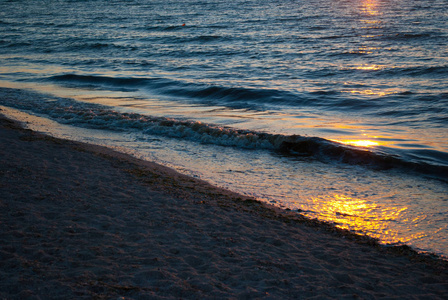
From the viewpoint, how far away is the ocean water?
616 centimetres

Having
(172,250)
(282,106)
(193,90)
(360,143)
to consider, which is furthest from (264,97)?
(172,250)

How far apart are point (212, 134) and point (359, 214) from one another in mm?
4570

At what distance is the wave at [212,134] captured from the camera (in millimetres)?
7488

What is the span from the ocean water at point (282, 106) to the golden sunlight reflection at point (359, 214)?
3cm

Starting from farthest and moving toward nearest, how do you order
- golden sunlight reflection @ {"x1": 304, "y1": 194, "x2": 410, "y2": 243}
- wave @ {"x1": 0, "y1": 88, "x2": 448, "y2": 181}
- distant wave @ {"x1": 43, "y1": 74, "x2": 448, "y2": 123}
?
distant wave @ {"x1": 43, "y1": 74, "x2": 448, "y2": 123}, wave @ {"x1": 0, "y1": 88, "x2": 448, "y2": 181}, golden sunlight reflection @ {"x1": 304, "y1": 194, "x2": 410, "y2": 243}

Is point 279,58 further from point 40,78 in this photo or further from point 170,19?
point 170,19

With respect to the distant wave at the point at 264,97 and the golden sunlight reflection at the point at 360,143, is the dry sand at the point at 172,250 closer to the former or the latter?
the golden sunlight reflection at the point at 360,143

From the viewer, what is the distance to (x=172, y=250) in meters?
4.04

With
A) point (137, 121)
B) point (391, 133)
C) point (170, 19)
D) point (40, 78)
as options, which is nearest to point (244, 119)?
point (137, 121)

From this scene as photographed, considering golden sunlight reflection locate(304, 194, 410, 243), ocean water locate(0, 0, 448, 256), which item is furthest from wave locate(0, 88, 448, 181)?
Answer: golden sunlight reflection locate(304, 194, 410, 243)

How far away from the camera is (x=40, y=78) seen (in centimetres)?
1762

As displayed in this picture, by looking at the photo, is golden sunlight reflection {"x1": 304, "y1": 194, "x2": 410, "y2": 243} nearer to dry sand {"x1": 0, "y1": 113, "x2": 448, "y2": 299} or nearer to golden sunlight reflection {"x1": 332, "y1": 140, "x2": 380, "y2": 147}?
dry sand {"x1": 0, "y1": 113, "x2": 448, "y2": 299}

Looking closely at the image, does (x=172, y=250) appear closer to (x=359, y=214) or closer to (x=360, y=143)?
(x=359, y=214)

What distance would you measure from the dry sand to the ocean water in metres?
0.65
